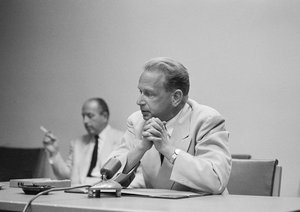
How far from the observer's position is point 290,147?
4.60 m

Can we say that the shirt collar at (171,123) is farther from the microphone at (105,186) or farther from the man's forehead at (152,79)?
the microphone at (105,186)

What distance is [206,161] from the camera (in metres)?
2.33

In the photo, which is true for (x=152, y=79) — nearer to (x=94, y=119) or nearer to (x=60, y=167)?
(x=94, y=119)

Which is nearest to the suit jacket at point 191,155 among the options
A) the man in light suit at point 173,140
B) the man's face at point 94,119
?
the man in light suit at point 173,140

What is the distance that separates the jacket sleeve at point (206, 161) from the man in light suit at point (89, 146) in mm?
2774

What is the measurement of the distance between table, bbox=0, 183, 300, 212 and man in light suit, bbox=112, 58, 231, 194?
0.35 meters

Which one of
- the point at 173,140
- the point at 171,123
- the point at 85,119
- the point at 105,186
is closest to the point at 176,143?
the point at 173,140

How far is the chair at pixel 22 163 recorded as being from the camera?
553cm

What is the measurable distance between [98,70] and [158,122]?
335 cm

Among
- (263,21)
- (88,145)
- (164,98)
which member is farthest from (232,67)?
(164,98)

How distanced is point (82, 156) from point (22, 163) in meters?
0.75

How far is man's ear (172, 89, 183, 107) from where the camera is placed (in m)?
2.66

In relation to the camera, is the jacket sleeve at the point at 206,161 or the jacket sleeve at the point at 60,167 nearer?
the jacket sleeve at the point at 206,161

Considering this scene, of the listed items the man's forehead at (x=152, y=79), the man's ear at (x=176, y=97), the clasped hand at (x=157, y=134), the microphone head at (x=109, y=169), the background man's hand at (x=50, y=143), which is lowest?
the background man's hand at (x=50, y=143)
